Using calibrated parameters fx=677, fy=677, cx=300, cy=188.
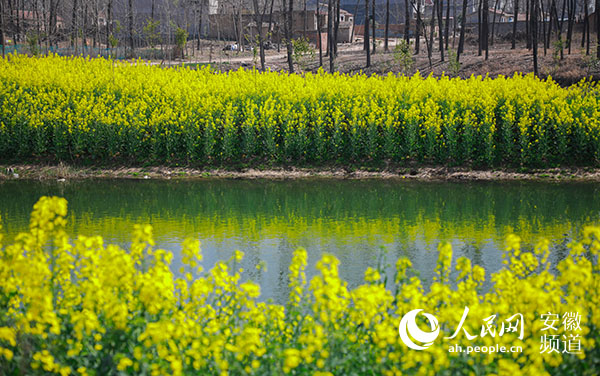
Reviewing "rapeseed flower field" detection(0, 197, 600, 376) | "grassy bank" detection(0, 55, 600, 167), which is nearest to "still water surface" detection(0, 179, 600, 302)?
"grassy bank" detection(0, 55, 600, 167)

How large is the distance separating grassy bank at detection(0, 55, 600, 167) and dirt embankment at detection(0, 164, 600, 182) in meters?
0.37

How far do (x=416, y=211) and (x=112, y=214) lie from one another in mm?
5786

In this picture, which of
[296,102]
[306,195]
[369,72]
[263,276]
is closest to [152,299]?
[263,276]

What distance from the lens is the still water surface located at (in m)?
9.85

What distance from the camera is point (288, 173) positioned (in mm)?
16938

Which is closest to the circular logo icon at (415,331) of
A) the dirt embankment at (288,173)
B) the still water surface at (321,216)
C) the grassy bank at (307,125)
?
the still water surface at (321,216)

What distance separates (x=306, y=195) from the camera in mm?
14758

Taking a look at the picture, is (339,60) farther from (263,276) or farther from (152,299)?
(152,299)

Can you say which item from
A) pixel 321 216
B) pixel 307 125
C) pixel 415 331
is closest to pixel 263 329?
pixel 415 331

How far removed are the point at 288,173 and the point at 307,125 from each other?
69.2 inches

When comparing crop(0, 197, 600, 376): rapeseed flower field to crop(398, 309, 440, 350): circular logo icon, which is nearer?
crop(0, 197, 600, 376): rapeseed flower field

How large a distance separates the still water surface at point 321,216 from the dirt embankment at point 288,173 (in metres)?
0.51

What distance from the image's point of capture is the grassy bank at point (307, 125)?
55.5 feet

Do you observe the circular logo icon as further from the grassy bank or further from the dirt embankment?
the grassy bank
